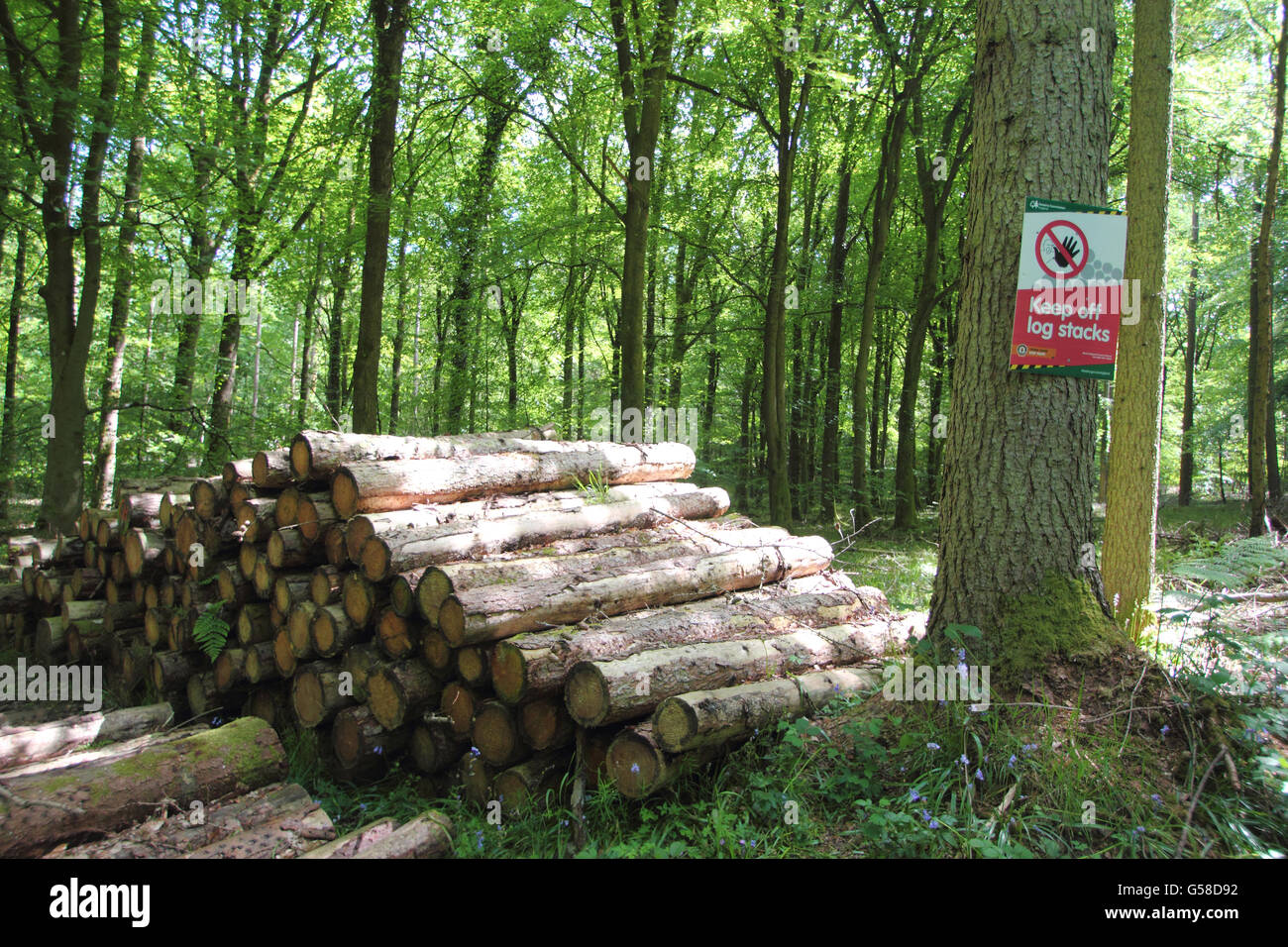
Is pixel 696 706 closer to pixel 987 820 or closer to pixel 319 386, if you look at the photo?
pixel 987 820

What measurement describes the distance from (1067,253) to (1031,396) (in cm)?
73

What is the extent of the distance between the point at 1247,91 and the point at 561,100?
14012 mm

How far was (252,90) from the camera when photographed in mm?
14750

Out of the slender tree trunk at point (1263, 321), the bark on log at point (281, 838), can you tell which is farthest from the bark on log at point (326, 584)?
the slender tree trunk at point (1263, 321)

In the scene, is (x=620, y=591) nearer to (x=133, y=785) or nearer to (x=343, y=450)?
(x=343, y=450)

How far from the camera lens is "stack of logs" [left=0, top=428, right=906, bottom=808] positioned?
392cm

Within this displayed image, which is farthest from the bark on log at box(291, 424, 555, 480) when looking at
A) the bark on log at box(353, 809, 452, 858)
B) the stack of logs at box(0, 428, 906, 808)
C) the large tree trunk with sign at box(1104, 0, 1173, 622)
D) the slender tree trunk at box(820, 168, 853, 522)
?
the slender tree trunk at box(820, 168, 853, 522)

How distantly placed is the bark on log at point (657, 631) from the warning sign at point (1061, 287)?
2.21m

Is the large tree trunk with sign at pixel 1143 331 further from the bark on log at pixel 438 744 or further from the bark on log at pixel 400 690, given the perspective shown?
A: the bark on log at pixel 400 690

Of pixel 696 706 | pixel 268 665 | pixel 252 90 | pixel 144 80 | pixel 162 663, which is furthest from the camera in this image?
pixel 252 90

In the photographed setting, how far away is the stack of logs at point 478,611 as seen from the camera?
392 cm
